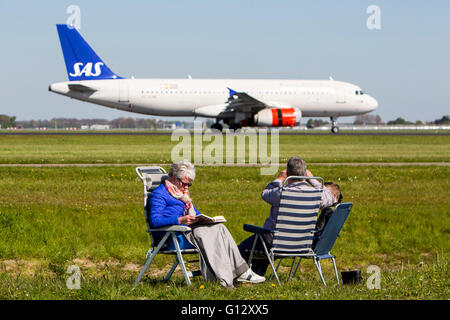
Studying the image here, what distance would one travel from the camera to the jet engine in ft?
161

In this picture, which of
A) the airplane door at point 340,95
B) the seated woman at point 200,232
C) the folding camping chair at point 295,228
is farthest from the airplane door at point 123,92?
the seated woman at point 200,232

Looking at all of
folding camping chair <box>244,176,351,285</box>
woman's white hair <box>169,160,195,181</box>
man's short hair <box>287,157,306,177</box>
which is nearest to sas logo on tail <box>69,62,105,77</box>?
folding camping chair <box>244,176,351,285</box>

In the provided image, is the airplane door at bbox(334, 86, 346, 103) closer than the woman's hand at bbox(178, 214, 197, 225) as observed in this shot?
No

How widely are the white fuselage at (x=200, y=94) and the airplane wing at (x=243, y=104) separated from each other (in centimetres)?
61

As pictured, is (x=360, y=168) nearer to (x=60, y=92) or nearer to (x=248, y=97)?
(x=248, y=97)

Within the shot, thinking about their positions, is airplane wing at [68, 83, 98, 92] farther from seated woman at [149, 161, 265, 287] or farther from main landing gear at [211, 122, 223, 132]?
seated woman at [149, 161, 265, 287]

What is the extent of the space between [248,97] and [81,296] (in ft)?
142

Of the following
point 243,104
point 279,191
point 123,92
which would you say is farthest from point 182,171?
point 123,92

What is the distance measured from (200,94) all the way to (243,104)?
10.3 ft

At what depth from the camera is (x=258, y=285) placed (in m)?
7.91

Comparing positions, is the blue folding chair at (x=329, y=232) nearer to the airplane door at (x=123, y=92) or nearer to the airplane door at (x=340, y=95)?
the airplane door at (x=123, y=92)

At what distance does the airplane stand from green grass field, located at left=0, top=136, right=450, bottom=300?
30.9 meters

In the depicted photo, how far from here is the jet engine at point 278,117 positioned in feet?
161

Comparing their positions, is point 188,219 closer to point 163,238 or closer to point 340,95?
point 163,238
